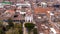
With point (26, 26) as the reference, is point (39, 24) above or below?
below

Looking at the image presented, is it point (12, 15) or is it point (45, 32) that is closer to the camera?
point (45, 32)

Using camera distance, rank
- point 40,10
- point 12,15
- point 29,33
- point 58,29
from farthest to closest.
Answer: point 40,10, point 12,15, point 58,29, point 29,33

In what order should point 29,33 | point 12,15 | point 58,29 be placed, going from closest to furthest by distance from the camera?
point 29,33 < point 58,29 < point 12,15

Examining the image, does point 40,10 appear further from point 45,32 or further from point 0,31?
point 0,31

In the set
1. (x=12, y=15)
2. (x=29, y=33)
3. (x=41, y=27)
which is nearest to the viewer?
(x=29, y=33)

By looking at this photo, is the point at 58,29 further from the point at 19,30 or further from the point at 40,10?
the point at 40,10

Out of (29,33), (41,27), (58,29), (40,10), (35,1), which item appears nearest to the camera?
(29,33)

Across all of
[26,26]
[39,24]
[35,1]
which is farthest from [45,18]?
[35,1]

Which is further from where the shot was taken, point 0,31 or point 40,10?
point 40,10

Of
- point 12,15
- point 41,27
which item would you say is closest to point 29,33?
point 41,27
